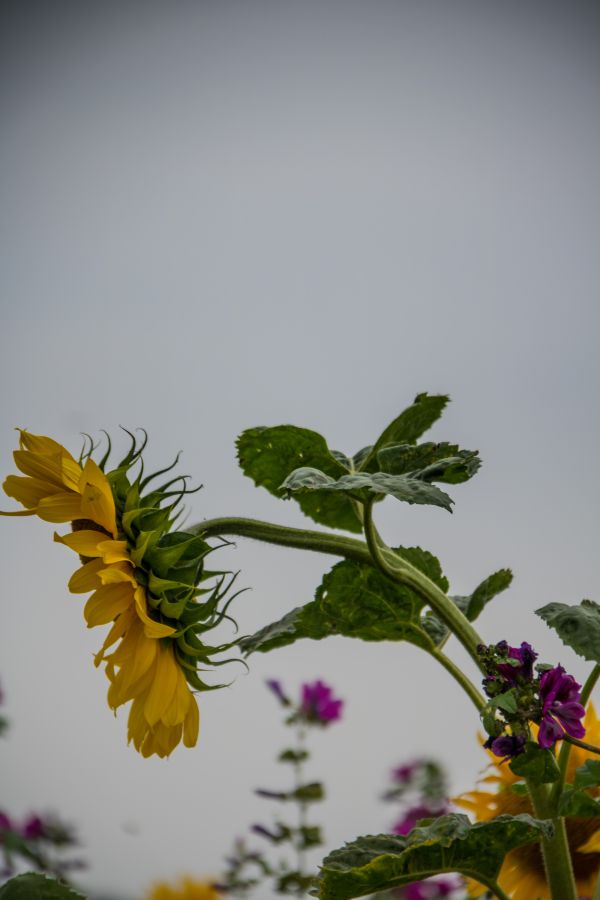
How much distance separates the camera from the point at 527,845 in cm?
72

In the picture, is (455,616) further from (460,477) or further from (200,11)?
(200,11)

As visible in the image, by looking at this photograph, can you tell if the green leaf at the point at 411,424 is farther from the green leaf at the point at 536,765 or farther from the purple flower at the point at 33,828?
the purple flower at the point at 33,828

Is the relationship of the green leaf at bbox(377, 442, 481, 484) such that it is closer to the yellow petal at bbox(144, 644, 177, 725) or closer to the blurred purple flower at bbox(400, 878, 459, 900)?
the yellow petal at bbox(144, 644, 177, 725)

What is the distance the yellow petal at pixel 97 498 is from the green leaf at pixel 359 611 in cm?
14

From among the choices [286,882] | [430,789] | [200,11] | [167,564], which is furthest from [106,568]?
[200,11]

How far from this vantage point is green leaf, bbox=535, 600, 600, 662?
50cm

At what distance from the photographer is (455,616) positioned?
59cm

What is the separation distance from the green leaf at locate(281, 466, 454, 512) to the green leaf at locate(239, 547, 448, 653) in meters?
0.11

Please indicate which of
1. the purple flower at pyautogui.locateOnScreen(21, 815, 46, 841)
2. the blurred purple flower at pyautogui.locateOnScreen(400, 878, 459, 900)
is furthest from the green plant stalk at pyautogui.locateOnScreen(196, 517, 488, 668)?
the purple flower at pyautogui.locateOnScreen(21, 815, 46, 841)

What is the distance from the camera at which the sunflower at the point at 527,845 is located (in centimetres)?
70

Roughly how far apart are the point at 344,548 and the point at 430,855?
0.16 metres

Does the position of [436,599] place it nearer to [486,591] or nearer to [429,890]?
[486,591]

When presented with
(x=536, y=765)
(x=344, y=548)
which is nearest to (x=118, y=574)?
(x=344, y=548)

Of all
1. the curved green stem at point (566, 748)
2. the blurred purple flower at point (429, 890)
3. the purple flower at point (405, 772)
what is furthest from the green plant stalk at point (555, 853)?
the purple flower at point (405, 772)
